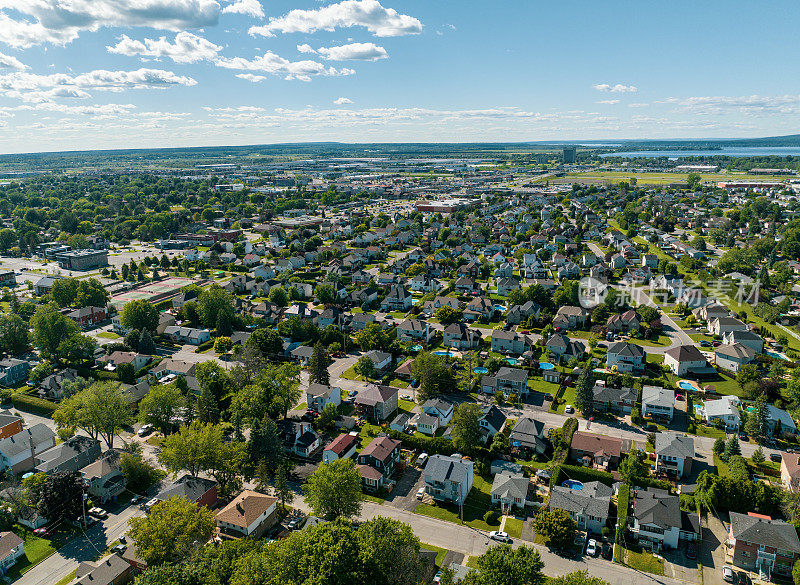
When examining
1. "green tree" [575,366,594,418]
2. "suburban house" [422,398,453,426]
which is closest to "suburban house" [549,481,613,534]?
"green tree" [575,366,594,418]

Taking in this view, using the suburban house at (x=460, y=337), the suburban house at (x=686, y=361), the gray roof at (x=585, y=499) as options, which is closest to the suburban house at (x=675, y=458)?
the gray roof at (x=585, y=499)

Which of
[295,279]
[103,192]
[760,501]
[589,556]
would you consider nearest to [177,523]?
[589,556]

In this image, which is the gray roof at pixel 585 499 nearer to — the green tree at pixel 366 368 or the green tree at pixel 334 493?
the green tree at pixel 334 493

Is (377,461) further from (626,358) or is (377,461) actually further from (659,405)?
(626,358)

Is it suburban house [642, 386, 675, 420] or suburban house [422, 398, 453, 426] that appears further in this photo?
suburban house [422, 398, 453, 426]

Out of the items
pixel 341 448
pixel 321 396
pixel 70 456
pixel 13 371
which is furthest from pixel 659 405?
pixel 13 371

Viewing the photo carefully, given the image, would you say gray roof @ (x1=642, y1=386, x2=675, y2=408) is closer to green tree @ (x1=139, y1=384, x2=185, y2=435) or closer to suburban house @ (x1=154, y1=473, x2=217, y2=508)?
suburban house @ (x1=154, y1=473, x2=217, y2=508)

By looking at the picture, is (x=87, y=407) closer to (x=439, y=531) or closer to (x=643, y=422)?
(x=439, y=531)
